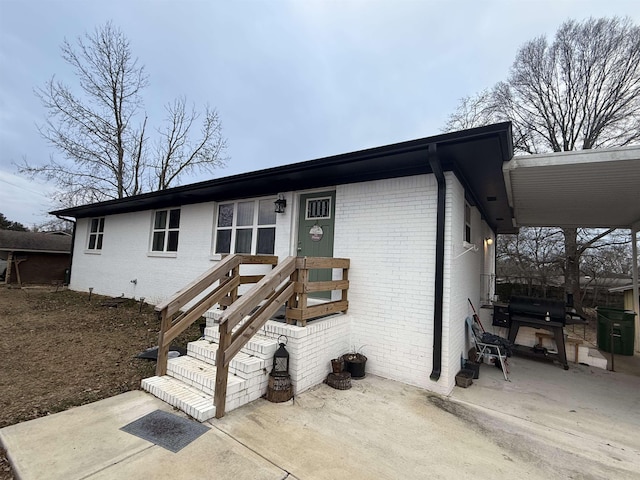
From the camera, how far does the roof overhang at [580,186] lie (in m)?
3.41

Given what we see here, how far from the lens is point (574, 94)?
11555mm

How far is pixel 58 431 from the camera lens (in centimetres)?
243

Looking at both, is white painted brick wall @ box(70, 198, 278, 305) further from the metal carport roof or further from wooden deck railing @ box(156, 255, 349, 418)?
the metal carport roof

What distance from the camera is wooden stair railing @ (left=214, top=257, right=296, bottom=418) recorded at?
9.20 ft

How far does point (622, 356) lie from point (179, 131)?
2132 cm

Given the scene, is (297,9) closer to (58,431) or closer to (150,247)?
(150,247)

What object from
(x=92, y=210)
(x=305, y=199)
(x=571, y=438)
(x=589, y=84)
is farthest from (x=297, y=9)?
(x=589, y=84)

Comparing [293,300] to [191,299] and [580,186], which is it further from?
[580,186]

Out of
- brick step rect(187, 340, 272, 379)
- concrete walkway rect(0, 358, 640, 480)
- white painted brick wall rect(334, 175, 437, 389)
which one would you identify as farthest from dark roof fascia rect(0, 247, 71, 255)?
white painted brick wall rect(334, 175, 437, 389)

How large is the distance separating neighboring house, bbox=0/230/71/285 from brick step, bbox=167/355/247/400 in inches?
526

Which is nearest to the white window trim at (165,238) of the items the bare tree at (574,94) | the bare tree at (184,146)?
the bare tree at (184,146)

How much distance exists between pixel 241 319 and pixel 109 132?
17.8m

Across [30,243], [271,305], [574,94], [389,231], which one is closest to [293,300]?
[271,305]

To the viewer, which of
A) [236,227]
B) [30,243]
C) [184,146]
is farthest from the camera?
[184,146]
